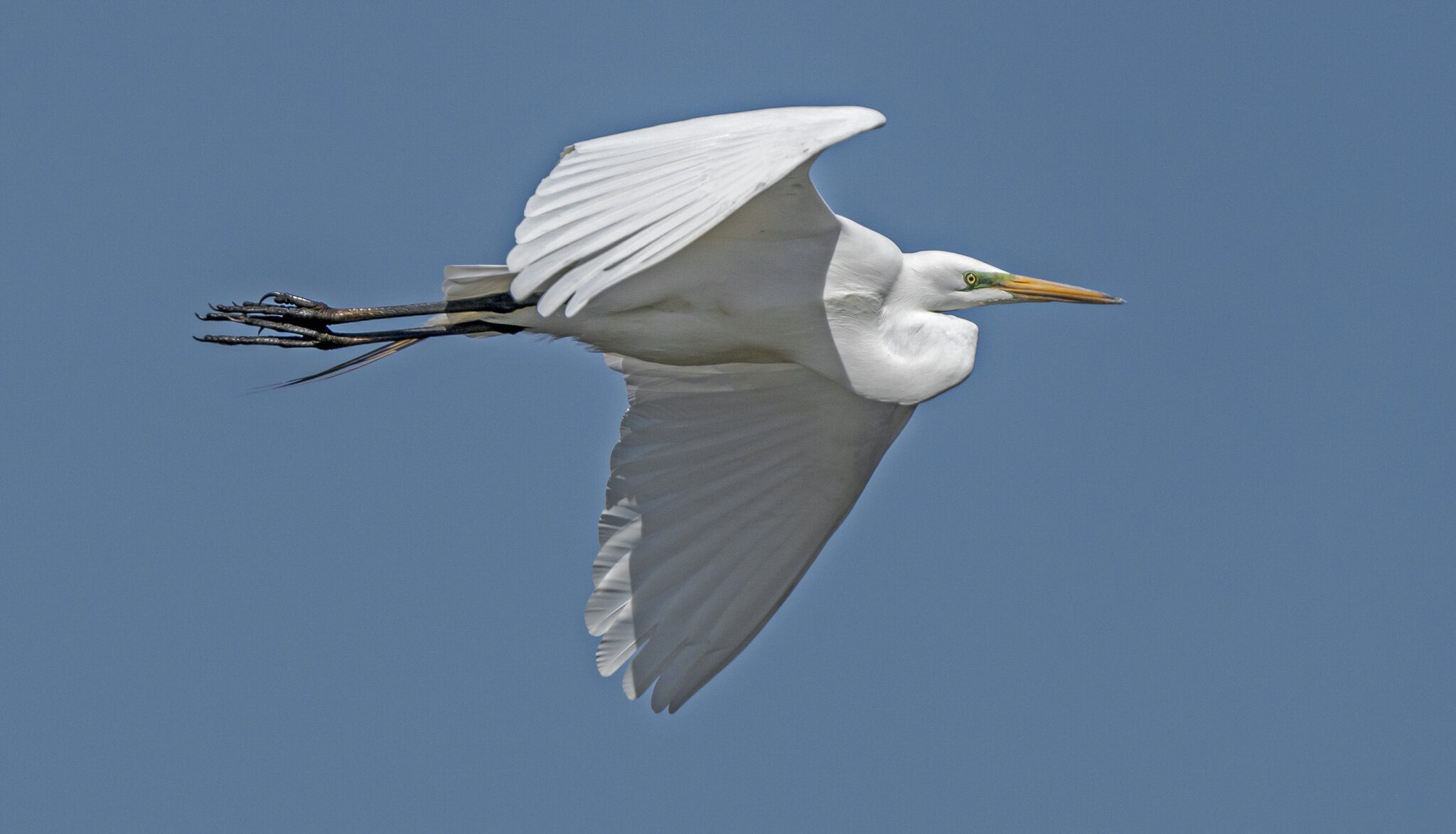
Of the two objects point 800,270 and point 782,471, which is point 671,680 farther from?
point 800,270

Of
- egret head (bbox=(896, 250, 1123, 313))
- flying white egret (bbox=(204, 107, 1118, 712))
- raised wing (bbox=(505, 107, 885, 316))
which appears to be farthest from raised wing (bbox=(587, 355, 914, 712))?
raised wing (bbox=(505, 107, 885, 316))

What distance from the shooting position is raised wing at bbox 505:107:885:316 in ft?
15.9

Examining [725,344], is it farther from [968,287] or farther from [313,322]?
[313,322]

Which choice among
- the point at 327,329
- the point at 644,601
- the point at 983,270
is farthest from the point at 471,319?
the point at 983,270

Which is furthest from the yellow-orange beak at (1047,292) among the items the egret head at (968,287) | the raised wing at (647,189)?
the raised wing at (647,189)

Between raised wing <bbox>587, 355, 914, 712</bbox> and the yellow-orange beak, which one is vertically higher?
the yellow-orange beak

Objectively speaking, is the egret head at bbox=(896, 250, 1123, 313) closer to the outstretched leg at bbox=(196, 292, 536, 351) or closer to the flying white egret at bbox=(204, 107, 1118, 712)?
the flying white egret at bbox=(204, 107, 1118, 712)

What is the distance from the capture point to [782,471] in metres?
6.96

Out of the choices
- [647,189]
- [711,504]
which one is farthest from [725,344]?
[647,189]

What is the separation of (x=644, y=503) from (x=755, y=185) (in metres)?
2.11

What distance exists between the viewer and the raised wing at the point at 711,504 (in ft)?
22.4

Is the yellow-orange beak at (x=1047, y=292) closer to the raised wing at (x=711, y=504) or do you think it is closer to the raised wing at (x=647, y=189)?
the raised wing at (x=711, y=504)

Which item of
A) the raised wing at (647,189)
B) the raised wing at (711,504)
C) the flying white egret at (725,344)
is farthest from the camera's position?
the raised wing at (711,504)

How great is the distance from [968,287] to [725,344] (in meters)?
0.94
